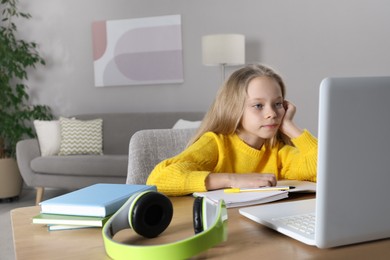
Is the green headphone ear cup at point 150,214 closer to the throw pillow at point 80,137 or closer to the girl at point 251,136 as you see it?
the girl at point 251,136

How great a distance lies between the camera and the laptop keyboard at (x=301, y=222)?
815 millimetres

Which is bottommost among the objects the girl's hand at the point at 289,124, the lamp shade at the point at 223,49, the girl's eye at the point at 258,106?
the girl's hand at the point at 289,124

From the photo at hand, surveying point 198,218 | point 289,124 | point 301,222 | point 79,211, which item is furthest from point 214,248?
point 289,124

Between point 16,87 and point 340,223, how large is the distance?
457 cm

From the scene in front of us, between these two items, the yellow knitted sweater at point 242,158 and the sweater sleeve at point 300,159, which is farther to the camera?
the sweater sleeve at point 300,159

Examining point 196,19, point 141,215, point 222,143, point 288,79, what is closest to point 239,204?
point 141,215

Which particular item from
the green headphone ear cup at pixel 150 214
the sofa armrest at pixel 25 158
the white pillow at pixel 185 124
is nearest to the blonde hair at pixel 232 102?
the green headphone ear cup at pixel 150 214

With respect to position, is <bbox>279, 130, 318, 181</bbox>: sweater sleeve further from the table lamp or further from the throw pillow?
the throw pillow

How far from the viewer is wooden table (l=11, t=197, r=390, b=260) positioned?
2.41 ft

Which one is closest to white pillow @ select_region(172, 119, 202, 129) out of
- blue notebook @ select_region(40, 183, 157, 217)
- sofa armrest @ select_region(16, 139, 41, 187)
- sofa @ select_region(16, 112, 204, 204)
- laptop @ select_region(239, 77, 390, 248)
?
sofa @ select_region(16, 112, 204, 204)

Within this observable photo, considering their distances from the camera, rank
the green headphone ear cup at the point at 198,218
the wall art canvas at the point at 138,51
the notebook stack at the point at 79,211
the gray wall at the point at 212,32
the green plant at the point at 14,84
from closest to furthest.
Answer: the green headphone ear cup at the point at 198,218, the notebook stack at the point at 79,211, the gray wall at the point at 212,32, the green plant at the point at 14,84, the wall art canvas at the point at 138,51

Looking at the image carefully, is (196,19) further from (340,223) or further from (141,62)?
(340,223)

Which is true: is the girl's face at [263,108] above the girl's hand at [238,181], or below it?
above

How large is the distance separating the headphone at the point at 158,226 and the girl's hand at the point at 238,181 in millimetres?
364
